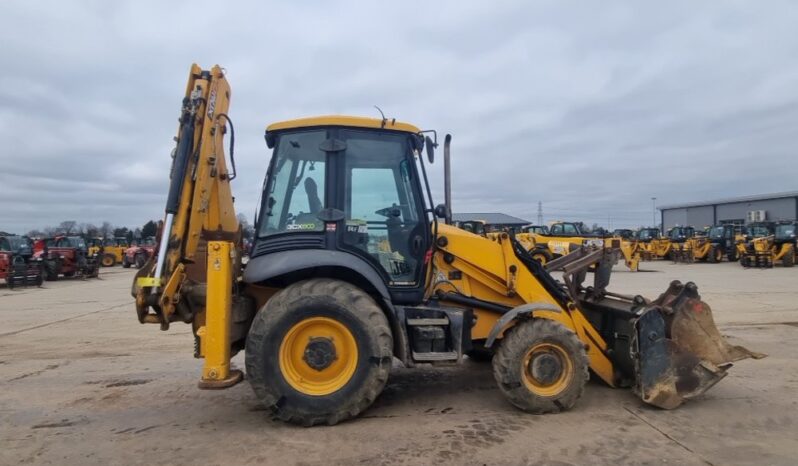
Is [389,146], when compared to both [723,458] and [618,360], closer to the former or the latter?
[618,360]

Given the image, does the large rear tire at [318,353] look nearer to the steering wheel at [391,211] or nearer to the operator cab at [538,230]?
the steering wheel at [391,211]

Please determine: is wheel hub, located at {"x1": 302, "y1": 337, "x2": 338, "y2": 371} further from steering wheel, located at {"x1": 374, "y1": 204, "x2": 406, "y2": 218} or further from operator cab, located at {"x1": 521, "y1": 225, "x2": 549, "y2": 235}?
operator cab, located at {"x1": 521, "y1": 225, "x2": 549, "y2": 235}

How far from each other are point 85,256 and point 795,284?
29.2m

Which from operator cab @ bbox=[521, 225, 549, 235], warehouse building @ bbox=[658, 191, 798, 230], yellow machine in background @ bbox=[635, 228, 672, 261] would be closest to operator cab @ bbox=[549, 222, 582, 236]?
operator cab @ bbox=[521, 225, 549, 235]

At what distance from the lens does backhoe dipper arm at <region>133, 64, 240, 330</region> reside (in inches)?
191

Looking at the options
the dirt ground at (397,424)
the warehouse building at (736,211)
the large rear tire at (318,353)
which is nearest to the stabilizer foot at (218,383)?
the large rear tire at (318,353)

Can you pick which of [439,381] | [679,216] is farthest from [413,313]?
[679,216]

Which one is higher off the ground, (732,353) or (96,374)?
(732,353)

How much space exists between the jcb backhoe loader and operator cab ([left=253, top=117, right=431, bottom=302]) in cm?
1

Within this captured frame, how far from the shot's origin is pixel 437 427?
466cm

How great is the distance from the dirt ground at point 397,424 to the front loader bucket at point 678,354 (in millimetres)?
200

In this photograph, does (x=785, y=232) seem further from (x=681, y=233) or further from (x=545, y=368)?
(x=545, y=368)

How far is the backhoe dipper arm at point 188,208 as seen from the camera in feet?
15.9

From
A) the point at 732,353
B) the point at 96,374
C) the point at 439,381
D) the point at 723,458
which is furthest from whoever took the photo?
the point at 96,374
